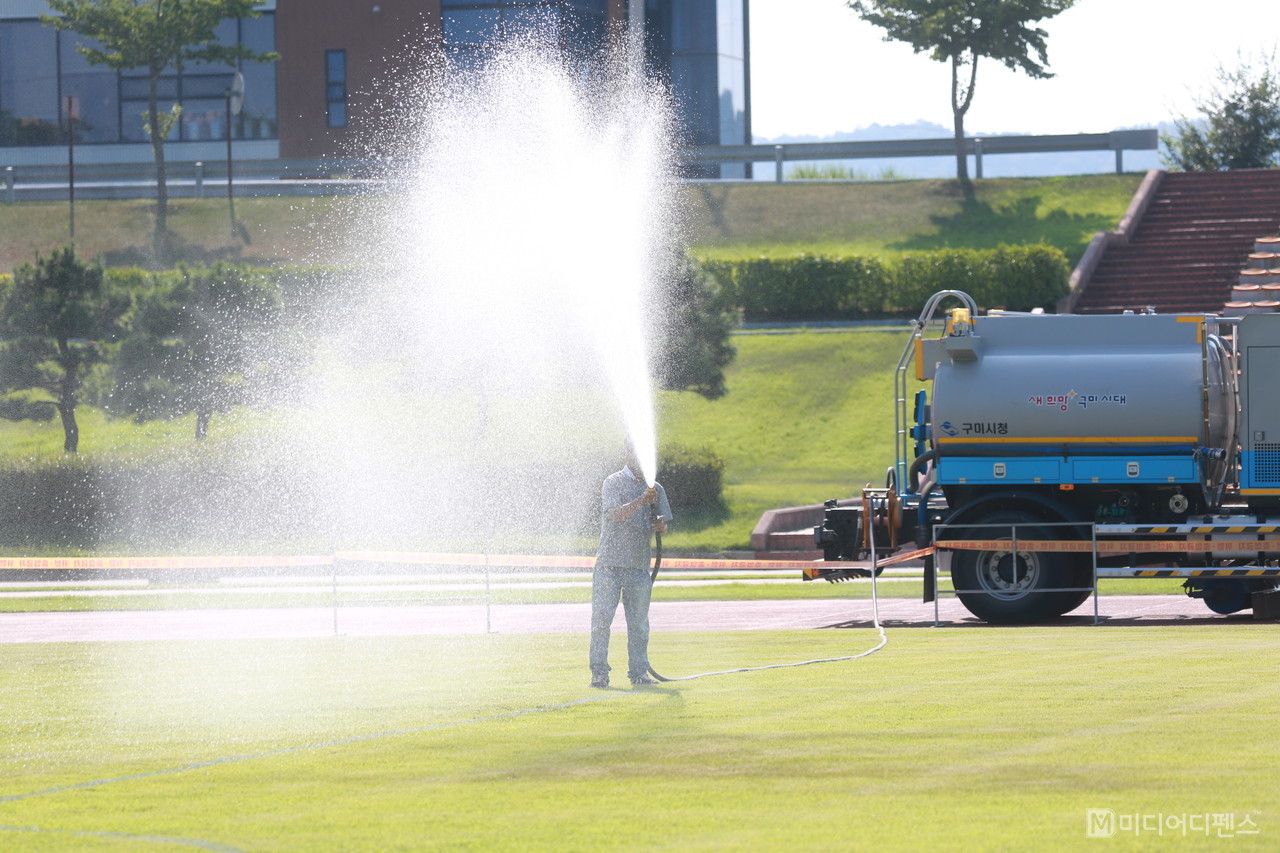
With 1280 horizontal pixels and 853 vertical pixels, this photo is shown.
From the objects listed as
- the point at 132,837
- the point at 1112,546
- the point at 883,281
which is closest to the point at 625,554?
the point at 132,837

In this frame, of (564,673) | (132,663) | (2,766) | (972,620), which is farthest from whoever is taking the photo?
(972,620)

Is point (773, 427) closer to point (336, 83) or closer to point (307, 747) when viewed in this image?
point (336, 83)

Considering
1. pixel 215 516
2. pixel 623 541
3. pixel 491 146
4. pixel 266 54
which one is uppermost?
pixel 266 54

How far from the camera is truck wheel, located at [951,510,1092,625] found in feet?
69.1

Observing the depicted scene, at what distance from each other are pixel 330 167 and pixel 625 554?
50.8m

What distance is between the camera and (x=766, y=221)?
56781mm

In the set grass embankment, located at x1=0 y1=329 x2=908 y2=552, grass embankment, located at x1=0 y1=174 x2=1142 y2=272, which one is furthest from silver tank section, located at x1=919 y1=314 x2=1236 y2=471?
grass embankment, located at x1=0 y1=174 x2=1142 y2=272

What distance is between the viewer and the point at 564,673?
50.1ft

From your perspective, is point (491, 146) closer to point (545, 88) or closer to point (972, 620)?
point (545, 88)

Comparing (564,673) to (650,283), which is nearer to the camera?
(564,673)

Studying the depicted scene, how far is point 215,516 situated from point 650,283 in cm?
1082

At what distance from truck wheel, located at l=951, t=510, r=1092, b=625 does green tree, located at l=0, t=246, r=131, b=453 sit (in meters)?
24.8

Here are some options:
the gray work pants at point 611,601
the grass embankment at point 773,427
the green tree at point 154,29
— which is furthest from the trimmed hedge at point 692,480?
the green tree at point 154,29

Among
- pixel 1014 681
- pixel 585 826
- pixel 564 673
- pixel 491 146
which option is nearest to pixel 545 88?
pixel 491 146
